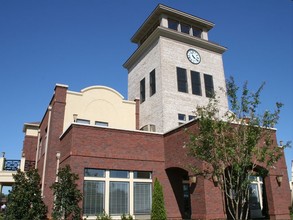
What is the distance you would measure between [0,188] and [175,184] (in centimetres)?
1698

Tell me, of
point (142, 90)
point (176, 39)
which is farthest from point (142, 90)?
point (176, 39)

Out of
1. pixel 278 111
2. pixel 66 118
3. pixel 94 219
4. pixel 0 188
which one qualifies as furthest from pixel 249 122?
pixel 0 188

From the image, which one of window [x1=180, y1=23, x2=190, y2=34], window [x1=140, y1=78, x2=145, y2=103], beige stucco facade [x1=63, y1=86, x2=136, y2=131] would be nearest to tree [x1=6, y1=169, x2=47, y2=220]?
beige stucco facade [x1=63, y1=86, x2=136, y2=131]

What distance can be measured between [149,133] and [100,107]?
4.80 meters

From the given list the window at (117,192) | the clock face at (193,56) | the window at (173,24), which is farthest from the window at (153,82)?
the window at (117,192)

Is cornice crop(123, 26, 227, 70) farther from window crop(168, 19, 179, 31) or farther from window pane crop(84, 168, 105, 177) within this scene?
window pane crop(84, 168, 105, 177)

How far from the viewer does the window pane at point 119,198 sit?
51.5ft

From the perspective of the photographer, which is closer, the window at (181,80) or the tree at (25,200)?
the tree at (25,200)

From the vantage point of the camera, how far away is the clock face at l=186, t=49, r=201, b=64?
23112mm

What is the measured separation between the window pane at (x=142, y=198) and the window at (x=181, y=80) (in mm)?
8143

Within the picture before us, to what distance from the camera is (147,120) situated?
71.4 feet

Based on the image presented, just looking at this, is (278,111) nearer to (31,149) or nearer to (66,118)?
(66,118)

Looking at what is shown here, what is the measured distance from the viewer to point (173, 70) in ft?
71.4

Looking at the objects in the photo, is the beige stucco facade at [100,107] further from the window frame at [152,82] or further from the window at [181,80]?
the window at [181,80]
